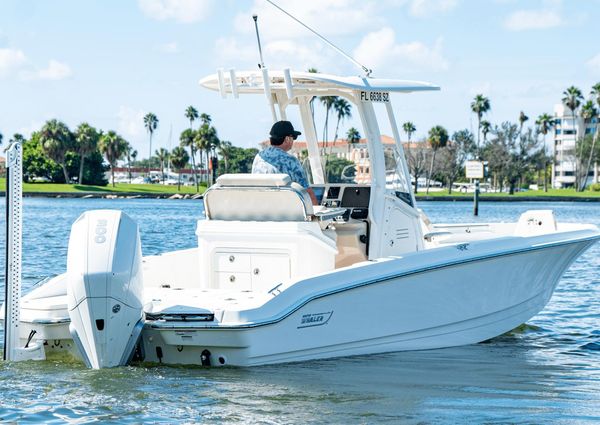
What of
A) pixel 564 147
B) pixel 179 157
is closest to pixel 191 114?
pixel 179 157

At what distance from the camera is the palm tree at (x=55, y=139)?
99.8 m

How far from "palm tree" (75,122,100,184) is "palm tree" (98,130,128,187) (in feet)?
6.05

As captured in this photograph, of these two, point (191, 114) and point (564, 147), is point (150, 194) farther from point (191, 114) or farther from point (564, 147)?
point (564, 147)

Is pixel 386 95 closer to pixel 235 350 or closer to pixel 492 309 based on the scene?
pixel 492 309

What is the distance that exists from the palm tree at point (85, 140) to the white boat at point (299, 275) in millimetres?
92650

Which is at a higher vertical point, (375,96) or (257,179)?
(375,96)

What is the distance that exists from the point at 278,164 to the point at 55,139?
308ft

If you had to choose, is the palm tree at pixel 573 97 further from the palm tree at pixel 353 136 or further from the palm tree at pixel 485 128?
the palm tree at pixel 353 136

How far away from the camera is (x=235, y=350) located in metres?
8.11

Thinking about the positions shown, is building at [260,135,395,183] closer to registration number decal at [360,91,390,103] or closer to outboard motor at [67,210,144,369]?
registration number decal at [360,91,390,103]

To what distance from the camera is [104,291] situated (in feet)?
24.8

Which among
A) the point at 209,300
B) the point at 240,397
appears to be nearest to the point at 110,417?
the point at 240,397

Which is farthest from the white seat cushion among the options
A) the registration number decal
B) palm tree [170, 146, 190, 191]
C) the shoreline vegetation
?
palm tree [170, 146, 190, 191]

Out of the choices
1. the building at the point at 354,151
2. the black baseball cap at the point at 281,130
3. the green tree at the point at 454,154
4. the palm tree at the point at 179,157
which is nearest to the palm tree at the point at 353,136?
the building at the point at 354,151
